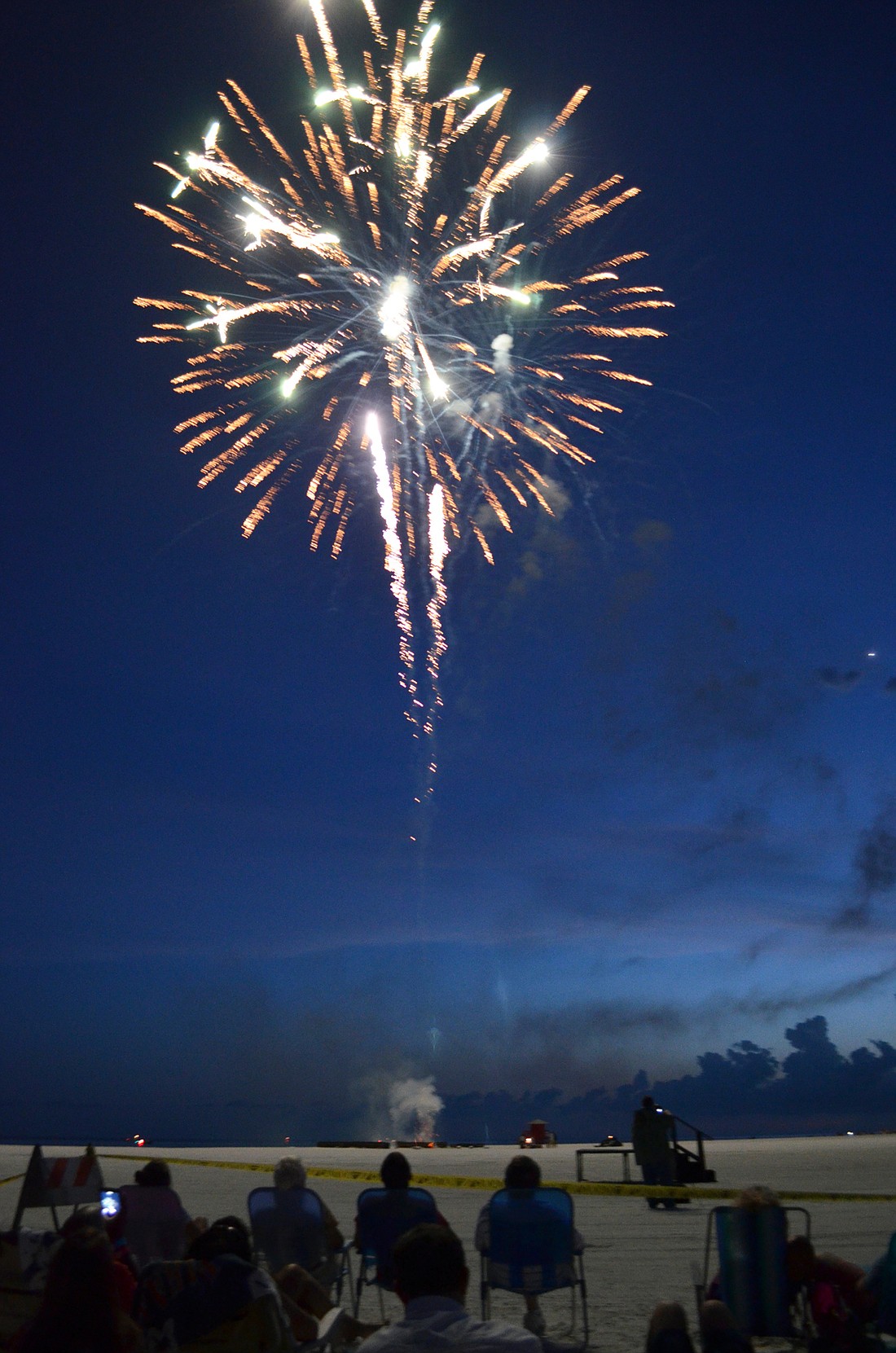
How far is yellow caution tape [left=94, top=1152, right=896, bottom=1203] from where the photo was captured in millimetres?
14711

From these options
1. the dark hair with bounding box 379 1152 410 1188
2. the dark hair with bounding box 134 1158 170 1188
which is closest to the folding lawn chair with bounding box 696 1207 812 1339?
the dark hair with bounding box 379 1152 410 1188

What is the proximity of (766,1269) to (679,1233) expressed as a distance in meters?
6.72

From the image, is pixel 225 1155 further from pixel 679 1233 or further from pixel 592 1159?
pixel 679 1233

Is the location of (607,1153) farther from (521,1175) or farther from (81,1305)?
(81,1305)

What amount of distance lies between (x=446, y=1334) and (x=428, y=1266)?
0.25 metres

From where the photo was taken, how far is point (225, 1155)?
3189 centimetres

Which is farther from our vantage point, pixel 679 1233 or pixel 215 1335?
pixel 679 1233

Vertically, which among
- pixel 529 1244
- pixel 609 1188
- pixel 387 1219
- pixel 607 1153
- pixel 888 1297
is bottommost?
pixel 888 1297

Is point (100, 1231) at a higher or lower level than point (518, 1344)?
higher

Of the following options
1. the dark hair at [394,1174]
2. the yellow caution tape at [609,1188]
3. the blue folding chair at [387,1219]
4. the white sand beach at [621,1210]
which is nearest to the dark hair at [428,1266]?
the blue folding chair at [387,1219]

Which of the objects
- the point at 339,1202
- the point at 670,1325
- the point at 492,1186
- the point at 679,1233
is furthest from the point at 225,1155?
the point at 670,1325

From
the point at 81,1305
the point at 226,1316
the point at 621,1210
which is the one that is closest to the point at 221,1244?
the point at 226,1316

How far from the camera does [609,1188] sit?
17.2 m

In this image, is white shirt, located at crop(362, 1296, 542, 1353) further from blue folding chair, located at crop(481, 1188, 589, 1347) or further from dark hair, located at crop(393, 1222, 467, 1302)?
blue folding chair, located at crop(481, 1188, 589, 1347)
